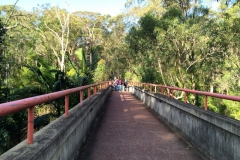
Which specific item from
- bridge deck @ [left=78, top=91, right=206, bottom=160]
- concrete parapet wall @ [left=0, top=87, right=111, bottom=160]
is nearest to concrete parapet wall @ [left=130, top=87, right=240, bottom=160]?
bridge deck @ [left=78, top=91, right=206, bottom=160]

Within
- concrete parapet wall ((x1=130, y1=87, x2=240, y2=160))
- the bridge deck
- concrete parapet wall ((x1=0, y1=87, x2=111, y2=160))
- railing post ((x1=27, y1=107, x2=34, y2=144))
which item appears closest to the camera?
concrete parapet wall ((x1=0, y1=87, x2=111, y2=160))

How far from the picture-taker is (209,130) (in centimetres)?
528

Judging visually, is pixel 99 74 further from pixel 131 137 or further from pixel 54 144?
pixel 54 144

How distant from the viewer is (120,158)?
16.8 feet

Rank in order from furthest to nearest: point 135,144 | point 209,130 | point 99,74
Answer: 1. point 99,74
2. point 135,144
3. point 209,130

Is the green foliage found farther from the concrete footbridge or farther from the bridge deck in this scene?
the concrete footbridge

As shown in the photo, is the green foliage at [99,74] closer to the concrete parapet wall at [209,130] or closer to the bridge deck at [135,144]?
the bridge deck at [135,144]

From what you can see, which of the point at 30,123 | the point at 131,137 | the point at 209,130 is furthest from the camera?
the point at 131,137

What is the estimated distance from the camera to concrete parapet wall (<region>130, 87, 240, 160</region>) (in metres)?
4.31

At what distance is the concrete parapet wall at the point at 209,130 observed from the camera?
431 cm

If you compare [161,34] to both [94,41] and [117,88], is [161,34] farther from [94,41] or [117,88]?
[94,41]

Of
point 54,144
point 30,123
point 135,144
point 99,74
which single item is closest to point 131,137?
point 135,144

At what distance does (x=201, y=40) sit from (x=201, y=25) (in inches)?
43.4

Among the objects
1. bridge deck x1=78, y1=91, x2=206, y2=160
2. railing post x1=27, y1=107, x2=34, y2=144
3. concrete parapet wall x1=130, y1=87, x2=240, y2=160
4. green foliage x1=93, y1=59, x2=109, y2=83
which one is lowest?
bridge deck x1=78, y1=91, x2=206, y2=160
